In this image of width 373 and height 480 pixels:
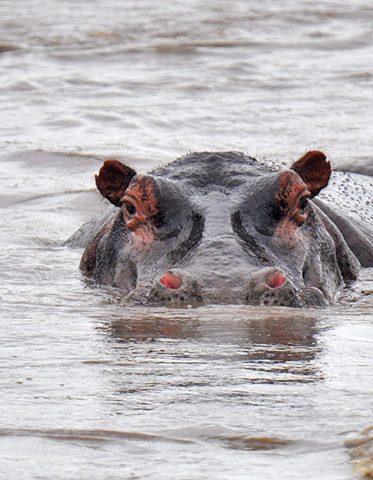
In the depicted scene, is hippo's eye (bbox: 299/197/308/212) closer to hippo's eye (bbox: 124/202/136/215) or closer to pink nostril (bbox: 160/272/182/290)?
hippo's eye (bbox: 124/202/136/215)

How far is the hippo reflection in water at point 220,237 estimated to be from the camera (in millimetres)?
6973

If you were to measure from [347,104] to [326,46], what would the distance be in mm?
4314

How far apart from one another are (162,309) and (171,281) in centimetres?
15

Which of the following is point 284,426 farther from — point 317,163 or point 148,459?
point 317,163

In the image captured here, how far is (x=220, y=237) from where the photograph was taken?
295 inches

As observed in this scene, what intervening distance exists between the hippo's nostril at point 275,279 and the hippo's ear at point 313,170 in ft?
5.56

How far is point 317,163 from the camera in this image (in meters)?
8.55

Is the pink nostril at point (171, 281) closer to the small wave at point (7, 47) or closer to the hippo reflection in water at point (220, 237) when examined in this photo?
the hippo reflection in water at point (220, 237)

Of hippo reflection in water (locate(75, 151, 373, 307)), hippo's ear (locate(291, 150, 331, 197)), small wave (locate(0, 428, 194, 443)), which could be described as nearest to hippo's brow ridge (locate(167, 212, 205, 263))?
hippo reflection in water (locate(75, 151, 373, 307))

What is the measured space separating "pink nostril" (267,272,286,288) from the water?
0.41 ft

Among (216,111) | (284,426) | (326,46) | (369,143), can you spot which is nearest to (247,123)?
(216,111)

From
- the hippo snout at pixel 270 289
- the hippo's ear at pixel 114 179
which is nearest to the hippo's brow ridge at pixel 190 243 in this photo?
the hippo snout at pixel 270 289

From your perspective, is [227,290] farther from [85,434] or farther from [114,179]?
[85,434]

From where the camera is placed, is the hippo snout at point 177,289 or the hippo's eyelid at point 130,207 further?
the hippo's eyelid at point 130,207
